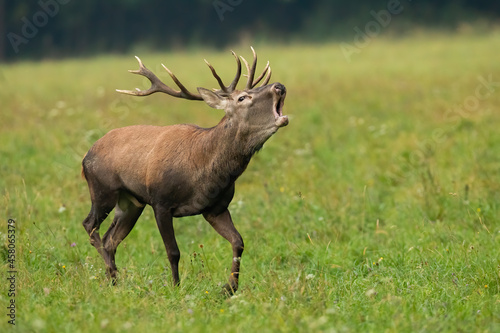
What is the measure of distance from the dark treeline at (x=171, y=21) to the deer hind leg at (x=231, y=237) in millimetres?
27927

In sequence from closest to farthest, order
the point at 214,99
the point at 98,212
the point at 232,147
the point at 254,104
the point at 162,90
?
1. the point at 254,104
2. the point at 232,147
3. the point at 214,99
4. the point at 162,90
5. the point at 98,212

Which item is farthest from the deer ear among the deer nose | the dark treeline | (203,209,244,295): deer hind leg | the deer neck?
the dark treeline

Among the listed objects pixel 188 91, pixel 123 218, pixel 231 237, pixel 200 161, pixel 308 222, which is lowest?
pixel 308 222

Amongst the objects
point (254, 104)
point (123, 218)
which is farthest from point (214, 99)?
point (123, 218)

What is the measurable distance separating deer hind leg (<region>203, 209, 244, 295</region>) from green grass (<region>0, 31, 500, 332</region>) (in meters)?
0.16

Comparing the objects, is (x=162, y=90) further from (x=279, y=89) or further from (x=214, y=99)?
(x=279, y=89)

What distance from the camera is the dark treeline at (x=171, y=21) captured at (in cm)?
3444

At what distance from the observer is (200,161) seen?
20.2ft

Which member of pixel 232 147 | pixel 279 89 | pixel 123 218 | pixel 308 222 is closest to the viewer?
pixel 279 89

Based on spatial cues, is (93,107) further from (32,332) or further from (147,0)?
(147,0)

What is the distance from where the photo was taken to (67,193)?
9.46m

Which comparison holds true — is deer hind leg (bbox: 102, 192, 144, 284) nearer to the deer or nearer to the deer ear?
the deer

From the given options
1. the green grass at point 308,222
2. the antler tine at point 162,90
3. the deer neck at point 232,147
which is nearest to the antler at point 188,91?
the antler tine at point 162,90

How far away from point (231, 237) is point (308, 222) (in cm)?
214
